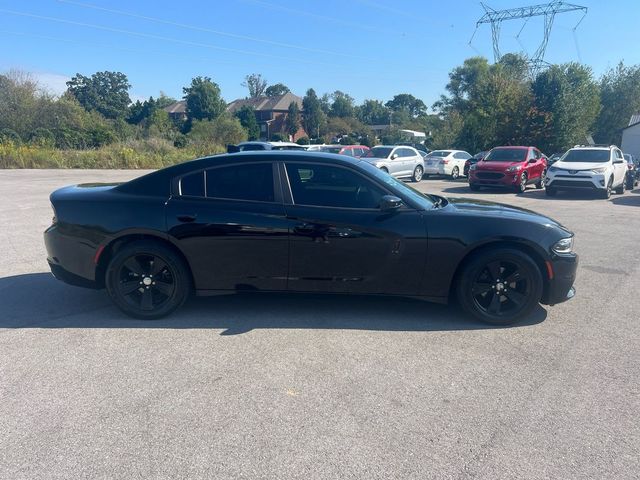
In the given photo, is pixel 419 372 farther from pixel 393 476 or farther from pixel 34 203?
pixel 34 203

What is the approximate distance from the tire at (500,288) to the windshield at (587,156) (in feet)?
47.2

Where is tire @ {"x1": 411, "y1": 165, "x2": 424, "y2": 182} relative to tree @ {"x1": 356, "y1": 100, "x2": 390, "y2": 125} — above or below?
below

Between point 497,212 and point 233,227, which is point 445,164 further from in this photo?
point 233,227

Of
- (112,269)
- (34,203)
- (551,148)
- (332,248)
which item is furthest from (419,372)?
(551,148)

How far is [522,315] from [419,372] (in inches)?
60.1

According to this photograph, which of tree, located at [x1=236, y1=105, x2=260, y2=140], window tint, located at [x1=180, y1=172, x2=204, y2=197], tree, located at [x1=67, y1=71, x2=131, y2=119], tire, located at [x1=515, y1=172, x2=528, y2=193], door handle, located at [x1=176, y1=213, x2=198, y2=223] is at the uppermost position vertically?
tree, located at [x1=67, y1=71, x2=131, y2=119]

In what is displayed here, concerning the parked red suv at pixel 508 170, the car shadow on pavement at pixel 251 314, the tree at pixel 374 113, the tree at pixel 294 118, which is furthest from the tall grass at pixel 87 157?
the tree at pixel 374 113

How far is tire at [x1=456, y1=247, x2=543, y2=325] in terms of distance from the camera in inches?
174

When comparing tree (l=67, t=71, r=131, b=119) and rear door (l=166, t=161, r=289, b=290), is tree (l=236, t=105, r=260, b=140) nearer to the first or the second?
tree (l=67, t=71, r=131, b=119)

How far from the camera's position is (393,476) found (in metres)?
2.48

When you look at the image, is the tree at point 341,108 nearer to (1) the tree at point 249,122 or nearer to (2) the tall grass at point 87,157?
(1) the tree at point 249,122

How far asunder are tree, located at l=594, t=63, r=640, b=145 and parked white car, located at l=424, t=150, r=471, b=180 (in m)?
34.1

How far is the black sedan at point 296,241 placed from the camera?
4398 mm

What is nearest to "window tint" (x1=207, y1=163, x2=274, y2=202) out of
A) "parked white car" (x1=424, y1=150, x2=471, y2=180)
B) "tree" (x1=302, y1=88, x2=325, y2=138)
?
"parked white car" (x1=424, y1=150, x2=471, y2=180)
